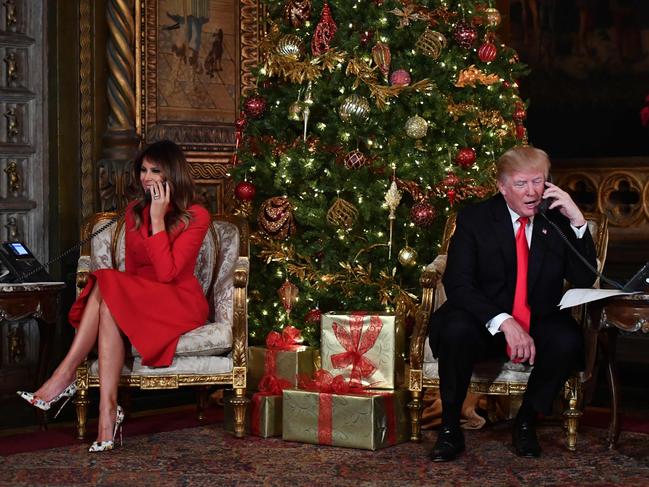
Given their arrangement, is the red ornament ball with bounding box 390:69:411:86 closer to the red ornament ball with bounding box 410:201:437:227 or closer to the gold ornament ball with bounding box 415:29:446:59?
the gold ornament ball with bounding box 415:29:446:59

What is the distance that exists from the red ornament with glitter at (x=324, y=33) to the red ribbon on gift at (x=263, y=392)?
1.87 meters

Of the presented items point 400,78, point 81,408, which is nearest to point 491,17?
point 400,78

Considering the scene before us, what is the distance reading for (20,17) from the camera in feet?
22.4

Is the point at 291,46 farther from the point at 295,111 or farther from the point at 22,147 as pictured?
the point at 22,147

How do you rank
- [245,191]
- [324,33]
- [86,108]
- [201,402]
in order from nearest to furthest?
[201,402]
[324,33]
[245,191]
[86,108]

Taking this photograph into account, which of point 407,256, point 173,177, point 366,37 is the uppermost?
point 366,37

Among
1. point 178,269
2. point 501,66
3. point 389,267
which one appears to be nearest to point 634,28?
point 501,66

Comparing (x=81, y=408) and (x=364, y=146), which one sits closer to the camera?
(x=81, y=408)

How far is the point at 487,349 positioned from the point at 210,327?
1328mm

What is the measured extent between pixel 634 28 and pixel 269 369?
4.74 meters

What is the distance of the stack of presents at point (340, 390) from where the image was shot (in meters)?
5.58

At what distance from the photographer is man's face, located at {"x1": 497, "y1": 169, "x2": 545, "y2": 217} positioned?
5.30 metres

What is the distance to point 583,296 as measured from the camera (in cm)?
509

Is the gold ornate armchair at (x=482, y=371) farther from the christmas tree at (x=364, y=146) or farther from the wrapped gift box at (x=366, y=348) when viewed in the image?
the christmas tree at (x=364, y=146)
